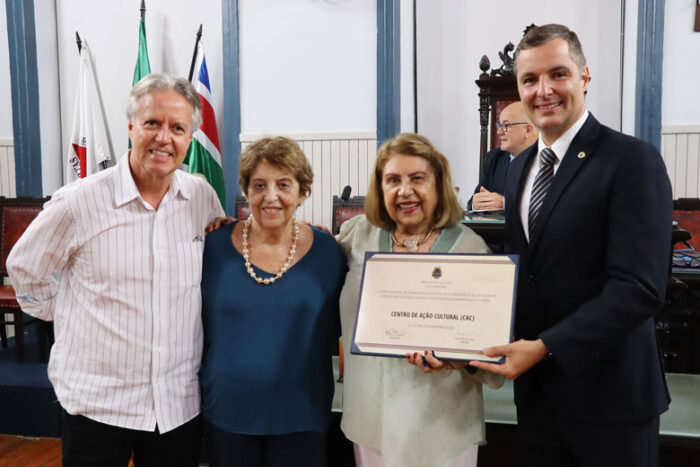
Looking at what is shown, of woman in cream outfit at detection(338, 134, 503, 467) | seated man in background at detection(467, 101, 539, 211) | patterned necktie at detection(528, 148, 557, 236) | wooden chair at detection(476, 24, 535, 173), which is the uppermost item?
wooden chair at detection(476, 24, 535, 173)

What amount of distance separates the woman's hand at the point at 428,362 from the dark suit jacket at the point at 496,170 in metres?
2.38

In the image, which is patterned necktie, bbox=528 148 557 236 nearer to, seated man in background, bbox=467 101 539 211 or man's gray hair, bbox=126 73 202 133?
man's gray hair, bbox=126 73 202 133

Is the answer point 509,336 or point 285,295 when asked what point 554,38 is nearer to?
point 509,336

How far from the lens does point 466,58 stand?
482 cm

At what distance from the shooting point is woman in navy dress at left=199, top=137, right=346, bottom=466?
148cm

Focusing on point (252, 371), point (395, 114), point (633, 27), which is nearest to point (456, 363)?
point (252, 371)

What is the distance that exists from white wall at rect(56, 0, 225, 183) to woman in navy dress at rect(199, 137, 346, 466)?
3.59m

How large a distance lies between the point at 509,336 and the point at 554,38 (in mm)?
667

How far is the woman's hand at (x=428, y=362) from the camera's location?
1.33 meters

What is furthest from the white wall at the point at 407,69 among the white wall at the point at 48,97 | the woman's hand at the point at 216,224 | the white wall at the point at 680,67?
the woman's hand at the point at 216,224

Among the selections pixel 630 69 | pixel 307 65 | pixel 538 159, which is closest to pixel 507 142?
pixel 630 69

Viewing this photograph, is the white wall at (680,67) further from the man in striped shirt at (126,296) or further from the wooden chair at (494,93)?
the man in striped shirt at (126,296)

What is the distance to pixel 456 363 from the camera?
54.1 inches
